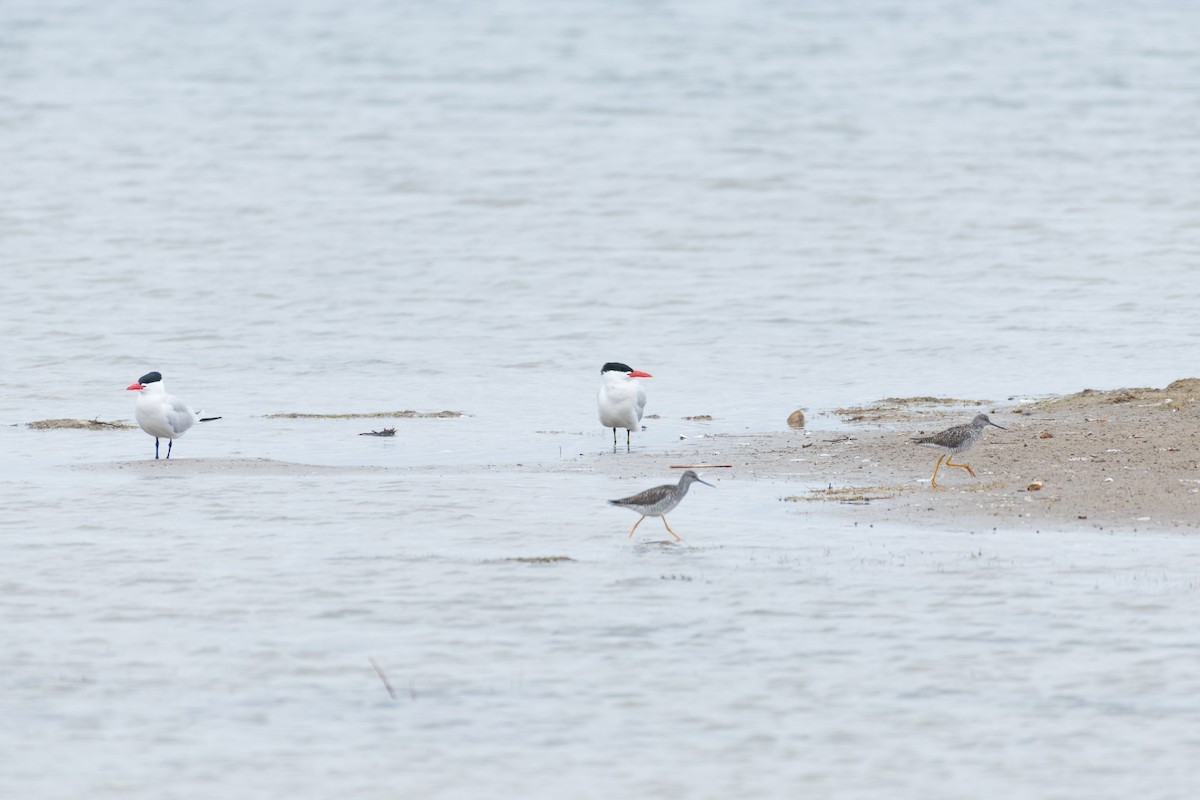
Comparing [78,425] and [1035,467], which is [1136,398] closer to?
[1035,467]

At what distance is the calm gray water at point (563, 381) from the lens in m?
8.09

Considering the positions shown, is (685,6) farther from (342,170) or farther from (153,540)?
(153,540)

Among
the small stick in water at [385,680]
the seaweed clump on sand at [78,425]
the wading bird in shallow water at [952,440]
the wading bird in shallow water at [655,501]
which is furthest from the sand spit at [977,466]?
the small stick in water at [385,680]

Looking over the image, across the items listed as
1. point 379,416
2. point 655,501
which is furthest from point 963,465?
point 379,416

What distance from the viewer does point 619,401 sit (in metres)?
14.8

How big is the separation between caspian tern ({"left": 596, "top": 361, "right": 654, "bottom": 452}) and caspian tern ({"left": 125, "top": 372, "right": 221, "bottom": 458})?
3.51 m

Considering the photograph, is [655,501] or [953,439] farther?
[953,439]

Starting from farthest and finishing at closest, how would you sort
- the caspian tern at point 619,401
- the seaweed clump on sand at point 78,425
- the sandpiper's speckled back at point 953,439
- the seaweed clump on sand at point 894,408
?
1. the seaweed clump on sand at point 78,425
2. the seaweed clump on sand at point 894,408
3. the caspian tern at point 619,401
4. the sandpiper's speckled back at point 953,439

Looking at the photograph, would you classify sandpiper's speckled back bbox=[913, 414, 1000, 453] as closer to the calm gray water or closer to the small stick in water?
the calm gray water

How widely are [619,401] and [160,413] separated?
3.79 metres

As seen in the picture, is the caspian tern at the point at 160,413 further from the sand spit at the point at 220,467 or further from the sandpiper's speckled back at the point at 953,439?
the sandpiper's speckled back at the point at 953,439

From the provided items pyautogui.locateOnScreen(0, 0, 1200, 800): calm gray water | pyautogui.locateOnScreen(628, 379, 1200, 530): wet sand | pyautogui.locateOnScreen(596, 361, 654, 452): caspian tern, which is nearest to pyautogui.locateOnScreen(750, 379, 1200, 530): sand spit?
pyautogui.locateOnScreen(628, 379, 1200, 530): wet sand

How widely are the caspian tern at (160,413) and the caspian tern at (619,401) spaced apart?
11.5 ft

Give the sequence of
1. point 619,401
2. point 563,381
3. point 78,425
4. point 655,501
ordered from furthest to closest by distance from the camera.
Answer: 1. point 563,381
2. point 78,425
3. point 619,401
4. point 655,501
